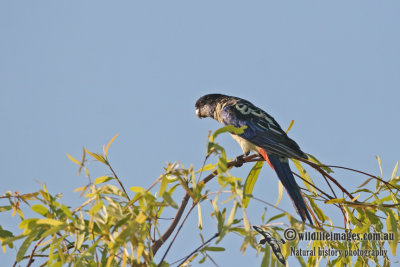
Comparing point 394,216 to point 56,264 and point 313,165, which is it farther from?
point 56,264

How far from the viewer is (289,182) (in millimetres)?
3631

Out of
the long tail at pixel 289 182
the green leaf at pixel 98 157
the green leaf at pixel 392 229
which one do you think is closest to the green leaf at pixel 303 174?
the long tail at pixel 289 182

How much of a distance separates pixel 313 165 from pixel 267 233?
76cm

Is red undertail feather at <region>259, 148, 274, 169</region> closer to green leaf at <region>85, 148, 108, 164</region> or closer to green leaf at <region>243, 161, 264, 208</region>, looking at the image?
green leaf at <region>243, 161, 264, 208</region>

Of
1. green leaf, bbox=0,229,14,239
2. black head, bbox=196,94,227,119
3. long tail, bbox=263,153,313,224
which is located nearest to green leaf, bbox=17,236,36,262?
green leaf, bbox=0,229,14,239

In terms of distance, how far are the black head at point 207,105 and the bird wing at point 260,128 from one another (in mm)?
277

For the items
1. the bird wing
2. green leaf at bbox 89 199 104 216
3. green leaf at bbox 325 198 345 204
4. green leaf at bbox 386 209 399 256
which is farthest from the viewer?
the bird wing

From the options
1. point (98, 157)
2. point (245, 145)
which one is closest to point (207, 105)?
point (245, 145)

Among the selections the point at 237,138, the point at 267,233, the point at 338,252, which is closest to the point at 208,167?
the point at 267,233

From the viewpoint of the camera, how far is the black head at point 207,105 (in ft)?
17.0

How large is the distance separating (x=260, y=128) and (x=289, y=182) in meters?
0.77

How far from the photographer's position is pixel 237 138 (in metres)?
4.55

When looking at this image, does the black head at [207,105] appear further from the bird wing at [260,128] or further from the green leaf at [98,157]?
the green leaf at [98,157]

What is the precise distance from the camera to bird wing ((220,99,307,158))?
150 inches
